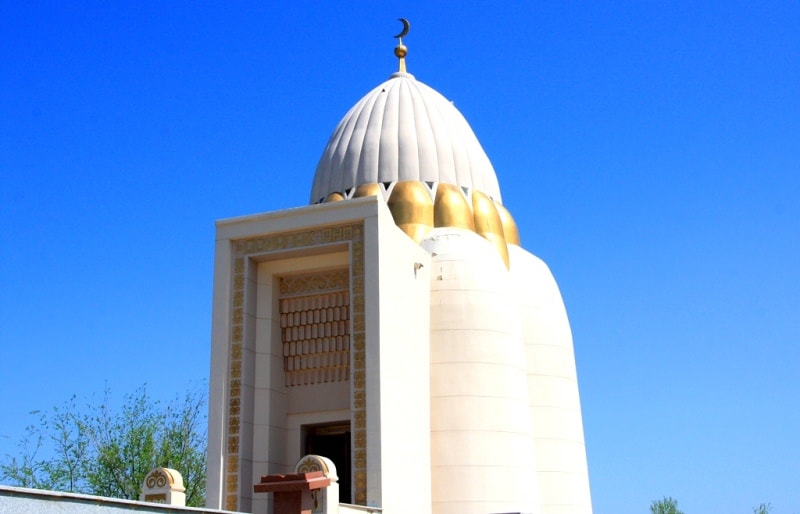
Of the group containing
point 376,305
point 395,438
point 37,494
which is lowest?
point 37,494

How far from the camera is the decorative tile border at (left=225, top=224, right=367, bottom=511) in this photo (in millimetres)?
12320

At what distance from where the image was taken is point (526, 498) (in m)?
14.0

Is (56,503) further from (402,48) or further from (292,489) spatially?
(402,48)

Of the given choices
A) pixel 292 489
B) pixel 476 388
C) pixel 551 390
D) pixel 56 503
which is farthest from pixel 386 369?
pixel 56 503

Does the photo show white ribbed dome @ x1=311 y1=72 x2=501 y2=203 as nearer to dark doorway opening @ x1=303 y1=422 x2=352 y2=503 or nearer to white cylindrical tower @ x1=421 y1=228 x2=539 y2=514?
white cylindrical tower @ x1=421 y1=228 x2=539 y2=514

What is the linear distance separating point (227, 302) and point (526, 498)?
5.35 metres

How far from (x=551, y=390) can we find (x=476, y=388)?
2.36 m

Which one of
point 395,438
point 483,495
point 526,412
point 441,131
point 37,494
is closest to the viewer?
point 37,494

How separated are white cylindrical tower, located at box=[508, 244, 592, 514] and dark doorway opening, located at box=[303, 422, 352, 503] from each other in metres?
3.32

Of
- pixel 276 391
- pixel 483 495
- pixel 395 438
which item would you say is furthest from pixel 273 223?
pixel 483 495

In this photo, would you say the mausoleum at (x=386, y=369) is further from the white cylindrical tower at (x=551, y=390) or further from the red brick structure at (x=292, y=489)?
the red brick structure at (x=292, y=489)

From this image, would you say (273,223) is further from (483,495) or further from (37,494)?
(37,494)

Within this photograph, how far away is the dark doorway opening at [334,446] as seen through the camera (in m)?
14.0

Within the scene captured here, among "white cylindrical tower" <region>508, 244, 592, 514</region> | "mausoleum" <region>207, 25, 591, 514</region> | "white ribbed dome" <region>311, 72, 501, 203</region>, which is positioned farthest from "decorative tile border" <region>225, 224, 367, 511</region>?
"white cylindrical tower" <region>508, 244, 592, 514</region>
